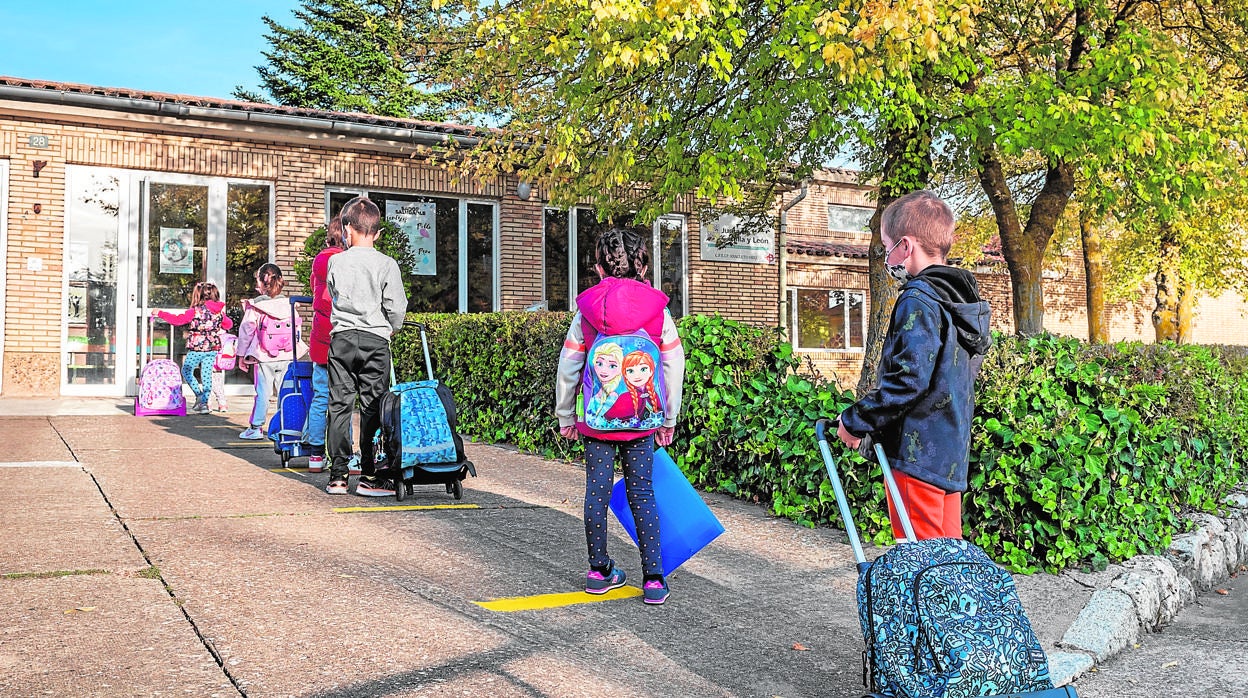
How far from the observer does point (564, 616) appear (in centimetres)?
423

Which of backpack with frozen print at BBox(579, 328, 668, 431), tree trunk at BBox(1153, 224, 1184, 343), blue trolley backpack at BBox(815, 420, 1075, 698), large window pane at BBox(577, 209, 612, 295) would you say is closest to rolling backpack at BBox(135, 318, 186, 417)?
large window pane at BBox(577, 209, 612, 295)

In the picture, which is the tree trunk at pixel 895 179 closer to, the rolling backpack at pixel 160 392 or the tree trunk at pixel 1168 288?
the rolling backpack at pixel 160 392

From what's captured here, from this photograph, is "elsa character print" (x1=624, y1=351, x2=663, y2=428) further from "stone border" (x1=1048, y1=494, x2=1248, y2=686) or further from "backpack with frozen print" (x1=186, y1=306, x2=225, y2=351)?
"backpack with frozen print" (x1=186, y1=306, x2=225, y2=351)

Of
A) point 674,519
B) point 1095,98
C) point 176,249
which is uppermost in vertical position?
point 1095,98

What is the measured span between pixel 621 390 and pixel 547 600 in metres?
0.98

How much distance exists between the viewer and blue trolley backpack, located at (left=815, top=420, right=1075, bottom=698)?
2.66 m

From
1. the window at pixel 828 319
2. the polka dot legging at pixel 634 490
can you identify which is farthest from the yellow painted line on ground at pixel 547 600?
the window at pixel 828 319

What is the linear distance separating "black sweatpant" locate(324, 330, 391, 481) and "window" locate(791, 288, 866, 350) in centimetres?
2055

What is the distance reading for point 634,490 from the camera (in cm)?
450

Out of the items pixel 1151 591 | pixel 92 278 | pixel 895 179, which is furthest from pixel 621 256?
pixel 92 278

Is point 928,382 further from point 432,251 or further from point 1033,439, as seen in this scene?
point 432,251

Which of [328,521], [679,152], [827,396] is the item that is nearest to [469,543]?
[328,521]

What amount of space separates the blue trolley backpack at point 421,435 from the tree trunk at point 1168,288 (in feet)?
72.8

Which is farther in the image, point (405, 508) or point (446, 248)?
point (446, 248)
